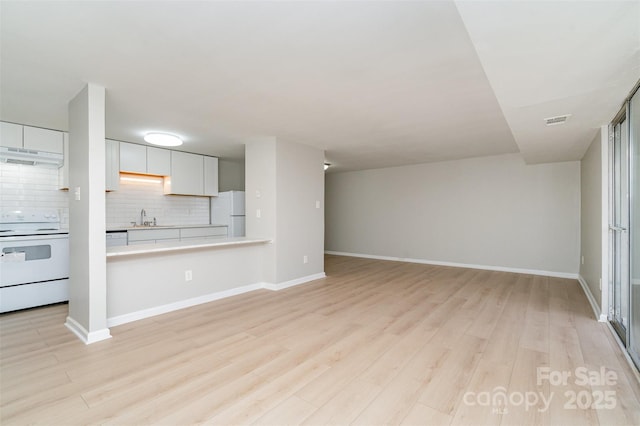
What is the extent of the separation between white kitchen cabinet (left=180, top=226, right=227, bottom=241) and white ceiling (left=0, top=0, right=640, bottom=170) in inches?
84.5

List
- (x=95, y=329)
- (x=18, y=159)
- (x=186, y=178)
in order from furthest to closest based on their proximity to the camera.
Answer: (x=186, y=178) < (x=18, y=159) < (x=95, y=329)

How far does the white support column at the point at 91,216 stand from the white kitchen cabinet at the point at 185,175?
2.54 metres

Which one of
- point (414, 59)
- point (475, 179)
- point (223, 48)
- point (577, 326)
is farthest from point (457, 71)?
point (475, 179)

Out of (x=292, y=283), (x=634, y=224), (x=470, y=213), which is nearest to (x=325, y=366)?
(x=292, y=283)

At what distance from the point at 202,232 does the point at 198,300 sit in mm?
2133

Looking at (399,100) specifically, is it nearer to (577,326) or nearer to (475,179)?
(577,326)

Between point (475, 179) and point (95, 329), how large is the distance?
261 inches

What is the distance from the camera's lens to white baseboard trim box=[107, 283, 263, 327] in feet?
10.4

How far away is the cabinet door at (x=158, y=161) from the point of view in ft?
16.9

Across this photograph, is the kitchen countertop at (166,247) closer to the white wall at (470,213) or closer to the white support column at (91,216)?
the white support column at (91,216)

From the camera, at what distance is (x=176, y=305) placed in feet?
12.0

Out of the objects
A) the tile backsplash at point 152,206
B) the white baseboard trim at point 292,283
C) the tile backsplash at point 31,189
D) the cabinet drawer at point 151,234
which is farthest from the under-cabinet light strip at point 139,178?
the white baseboard trim at point 292,283

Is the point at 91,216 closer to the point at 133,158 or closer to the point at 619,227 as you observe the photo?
the point at 133,158

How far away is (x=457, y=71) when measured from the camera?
94.8 inches
